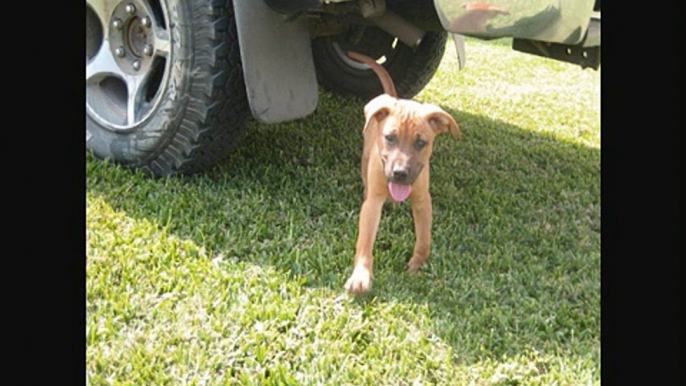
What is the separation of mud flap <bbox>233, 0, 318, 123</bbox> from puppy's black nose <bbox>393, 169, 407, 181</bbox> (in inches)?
30.2

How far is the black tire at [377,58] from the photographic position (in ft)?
15.5

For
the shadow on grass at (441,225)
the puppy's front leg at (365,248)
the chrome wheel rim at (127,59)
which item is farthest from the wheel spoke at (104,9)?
the puppy's front leg at (365,248)

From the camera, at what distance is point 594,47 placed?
2730 millimetres

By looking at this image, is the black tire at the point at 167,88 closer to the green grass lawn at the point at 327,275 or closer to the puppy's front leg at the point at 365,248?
the green grass lawn at the point at 327,275

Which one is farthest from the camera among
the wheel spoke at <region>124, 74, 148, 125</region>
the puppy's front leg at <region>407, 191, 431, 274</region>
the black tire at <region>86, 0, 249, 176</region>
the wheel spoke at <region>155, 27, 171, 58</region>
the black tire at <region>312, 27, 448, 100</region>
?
the black tire at <region>312, 27, 448, 100</region>

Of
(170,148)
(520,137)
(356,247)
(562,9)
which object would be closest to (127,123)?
(170,148)

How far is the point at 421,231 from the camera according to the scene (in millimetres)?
2859

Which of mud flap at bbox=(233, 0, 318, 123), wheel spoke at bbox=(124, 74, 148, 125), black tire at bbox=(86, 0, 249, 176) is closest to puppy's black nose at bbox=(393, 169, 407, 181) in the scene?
mud flap at bbox=(233, 0, 318, 123)

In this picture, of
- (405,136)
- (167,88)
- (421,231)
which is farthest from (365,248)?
(167,88)

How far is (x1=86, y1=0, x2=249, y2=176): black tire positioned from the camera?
314cm

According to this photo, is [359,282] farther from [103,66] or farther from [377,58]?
[377,58]

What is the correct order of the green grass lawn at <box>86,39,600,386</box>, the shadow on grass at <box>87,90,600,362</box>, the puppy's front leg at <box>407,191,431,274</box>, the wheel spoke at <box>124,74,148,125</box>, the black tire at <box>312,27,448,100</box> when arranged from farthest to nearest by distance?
1. the black tire at <box>312,27,448,100</box>
2. the wheel spoke at <box>124,74,148,125</box>
3. the puppy's front leg at <box>407,191,431,274</box>
4. the shadow on grass at <box>87,90,600,362</box>
5. the green grass lawn at <box>86,39,600,386</box>

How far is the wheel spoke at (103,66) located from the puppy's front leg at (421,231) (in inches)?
62.5

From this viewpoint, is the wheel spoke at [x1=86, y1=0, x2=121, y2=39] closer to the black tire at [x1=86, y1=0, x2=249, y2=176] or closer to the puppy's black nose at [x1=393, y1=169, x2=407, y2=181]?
the black tire at [x1=86, y1=0, x2=249, y2=176]
